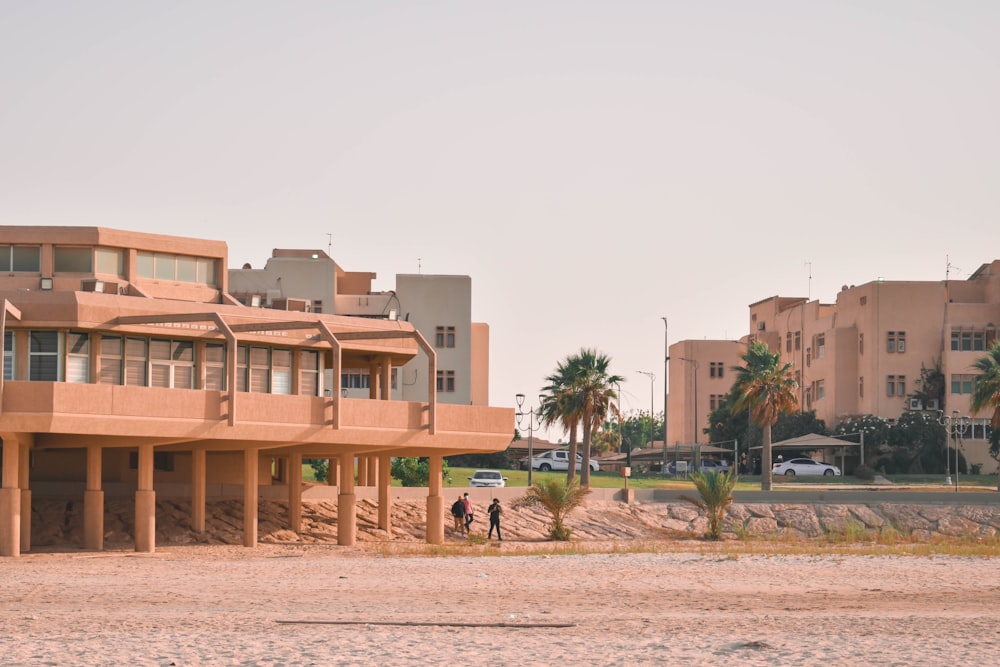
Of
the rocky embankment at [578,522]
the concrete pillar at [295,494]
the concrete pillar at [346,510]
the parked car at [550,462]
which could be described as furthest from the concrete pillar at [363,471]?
the parked car at [550,462]

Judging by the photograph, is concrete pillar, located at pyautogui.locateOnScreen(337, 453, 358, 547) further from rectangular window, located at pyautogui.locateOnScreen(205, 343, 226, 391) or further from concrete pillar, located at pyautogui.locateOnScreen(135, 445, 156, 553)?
concrete pillar, located at pyautogui.locateOnScreen(135, 445, 156, 553)

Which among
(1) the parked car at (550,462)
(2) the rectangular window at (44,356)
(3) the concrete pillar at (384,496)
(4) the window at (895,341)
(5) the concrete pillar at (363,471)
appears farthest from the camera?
(4) the window at (895,341)

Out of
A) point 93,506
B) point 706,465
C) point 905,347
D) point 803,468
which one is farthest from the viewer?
point 706,465

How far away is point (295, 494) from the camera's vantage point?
50062 millimetres

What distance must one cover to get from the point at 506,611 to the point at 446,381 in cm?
5639

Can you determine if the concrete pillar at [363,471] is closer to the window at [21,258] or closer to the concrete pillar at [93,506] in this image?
the window at [21,258]

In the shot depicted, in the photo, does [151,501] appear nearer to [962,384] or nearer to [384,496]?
[384,496]

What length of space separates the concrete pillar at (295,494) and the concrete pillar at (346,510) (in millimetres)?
2358

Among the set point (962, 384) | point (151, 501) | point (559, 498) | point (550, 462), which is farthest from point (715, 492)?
point (962, 384)

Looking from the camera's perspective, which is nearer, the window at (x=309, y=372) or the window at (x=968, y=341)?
the window at (x=309, y=372)

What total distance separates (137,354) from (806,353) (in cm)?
7485

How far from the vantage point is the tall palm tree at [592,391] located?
2970 inches

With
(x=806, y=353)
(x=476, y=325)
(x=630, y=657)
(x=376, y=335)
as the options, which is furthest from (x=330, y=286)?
(x=630, y=657)

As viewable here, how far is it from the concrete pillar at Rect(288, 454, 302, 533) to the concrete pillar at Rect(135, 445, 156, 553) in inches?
305
